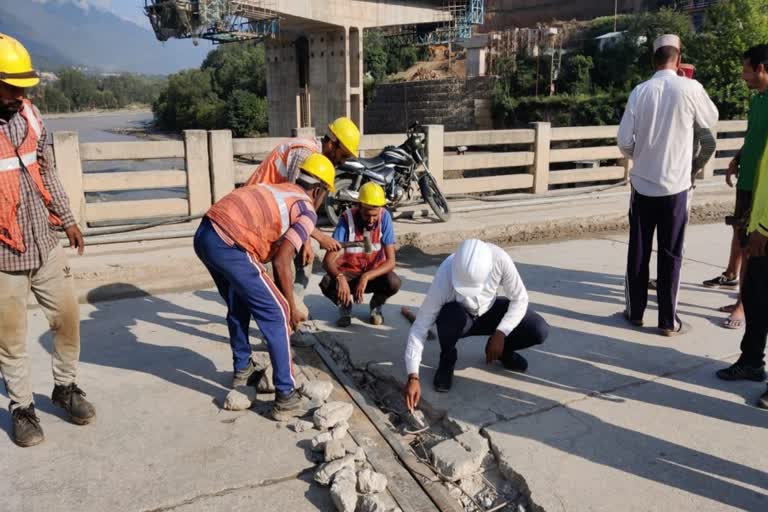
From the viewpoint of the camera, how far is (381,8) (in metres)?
27.5

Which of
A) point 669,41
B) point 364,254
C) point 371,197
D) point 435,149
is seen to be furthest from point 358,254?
point 435,149

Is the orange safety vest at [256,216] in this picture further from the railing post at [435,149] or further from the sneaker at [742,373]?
the railing post at [435,149]

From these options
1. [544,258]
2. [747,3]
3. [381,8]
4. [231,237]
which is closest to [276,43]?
[381,8]

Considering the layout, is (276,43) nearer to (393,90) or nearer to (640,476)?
(393,90)

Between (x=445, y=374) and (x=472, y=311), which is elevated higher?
(x=472, y=311)

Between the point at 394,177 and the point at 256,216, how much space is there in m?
5.17

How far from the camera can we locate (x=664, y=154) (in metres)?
4.29

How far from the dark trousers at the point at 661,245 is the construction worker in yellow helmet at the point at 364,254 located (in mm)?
1743

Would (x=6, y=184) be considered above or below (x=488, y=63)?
below

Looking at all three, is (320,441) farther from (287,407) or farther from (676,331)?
(676,331)

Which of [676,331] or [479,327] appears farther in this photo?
[676,331]

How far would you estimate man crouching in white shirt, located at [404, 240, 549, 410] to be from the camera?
11.0 ft

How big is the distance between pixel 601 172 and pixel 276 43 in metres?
23.1

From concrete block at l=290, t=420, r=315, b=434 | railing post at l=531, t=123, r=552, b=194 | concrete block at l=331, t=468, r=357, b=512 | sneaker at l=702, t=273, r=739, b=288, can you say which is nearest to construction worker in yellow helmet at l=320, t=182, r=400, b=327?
concrete block at l=290, t=420, r=315, b=434
